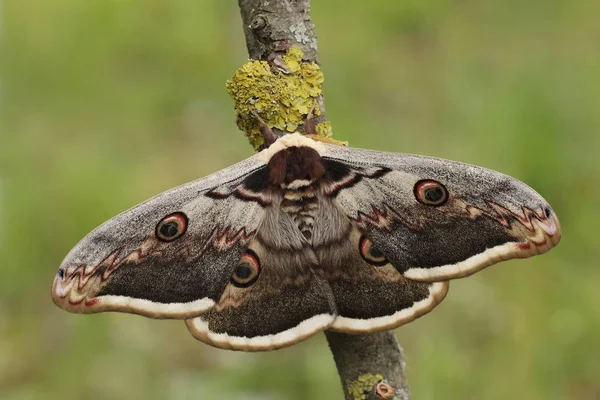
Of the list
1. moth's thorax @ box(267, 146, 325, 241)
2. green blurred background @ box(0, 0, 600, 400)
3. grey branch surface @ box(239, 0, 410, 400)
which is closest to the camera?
grey branch surface @ box(239, 0, 410, 400)

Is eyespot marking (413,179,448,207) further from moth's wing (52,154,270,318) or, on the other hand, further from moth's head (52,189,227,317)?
moth's head (52,189,227,317)

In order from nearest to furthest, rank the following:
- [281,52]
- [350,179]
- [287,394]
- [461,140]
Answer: [281,52] → [350,179] → [287,394] → [461,140]

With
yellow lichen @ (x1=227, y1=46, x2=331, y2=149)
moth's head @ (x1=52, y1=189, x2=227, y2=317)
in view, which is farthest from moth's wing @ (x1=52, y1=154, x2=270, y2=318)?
yellow lichen @ (x1=227, y1=46, x2=331, y2=149)

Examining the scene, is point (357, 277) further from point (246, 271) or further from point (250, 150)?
point (250, 150)

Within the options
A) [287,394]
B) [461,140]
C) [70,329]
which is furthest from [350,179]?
[461,140]

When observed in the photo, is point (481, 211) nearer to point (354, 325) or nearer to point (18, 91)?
point (354, 325)

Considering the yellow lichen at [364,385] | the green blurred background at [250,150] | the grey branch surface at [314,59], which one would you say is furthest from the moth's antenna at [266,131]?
the green blurred background at [250,150]

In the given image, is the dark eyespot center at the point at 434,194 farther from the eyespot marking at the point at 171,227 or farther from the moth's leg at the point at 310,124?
the eyespot marking at the point at 171,227
